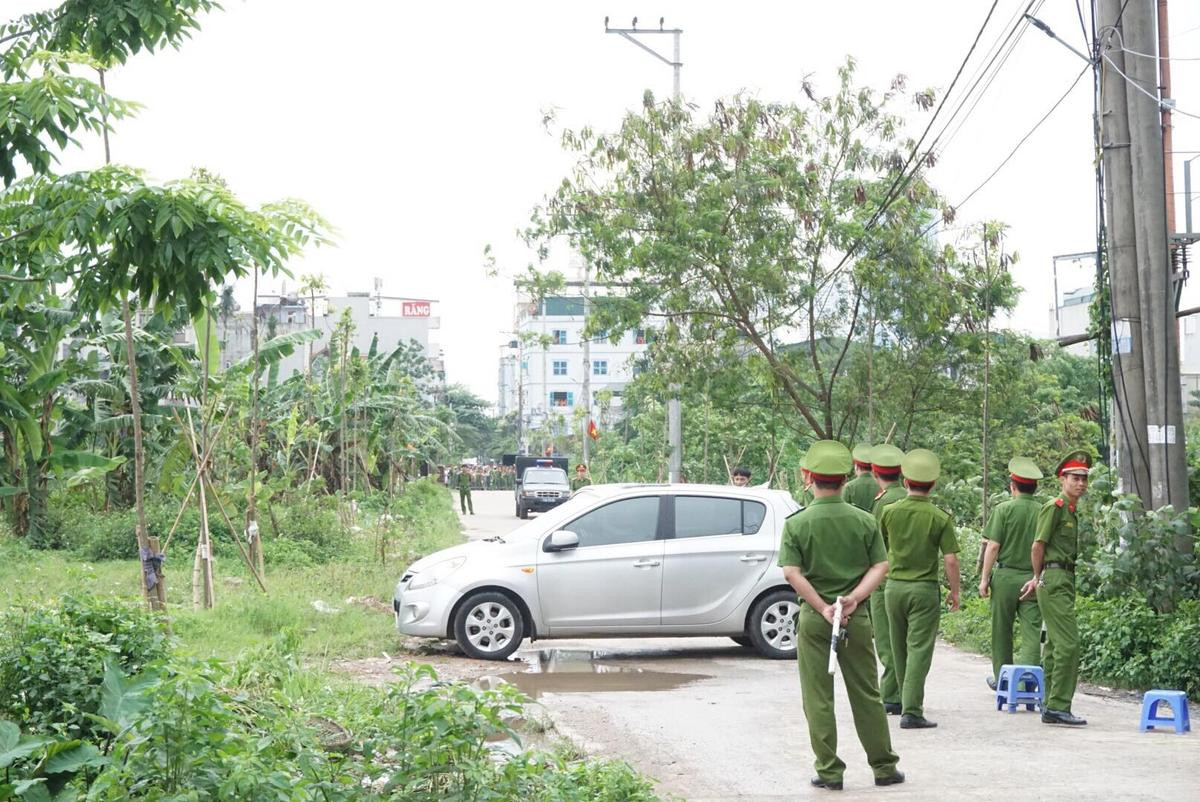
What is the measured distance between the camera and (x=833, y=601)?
7.80m

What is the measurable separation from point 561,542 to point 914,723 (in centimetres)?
451

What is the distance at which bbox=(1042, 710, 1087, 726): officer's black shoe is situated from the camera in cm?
959

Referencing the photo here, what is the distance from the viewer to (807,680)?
7750 mm

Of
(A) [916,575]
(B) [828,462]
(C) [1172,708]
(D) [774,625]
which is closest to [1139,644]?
(C) [1172,708]

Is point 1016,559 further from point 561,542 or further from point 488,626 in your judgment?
point 488,626

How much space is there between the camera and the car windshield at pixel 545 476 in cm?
4428

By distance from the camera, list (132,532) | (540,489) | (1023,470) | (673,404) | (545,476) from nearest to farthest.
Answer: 1. (1023,470)
2. (132,532)
3. (673,404)
4. (540,489)
5. (545,476)

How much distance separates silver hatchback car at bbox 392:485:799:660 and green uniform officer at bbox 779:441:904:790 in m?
5.46

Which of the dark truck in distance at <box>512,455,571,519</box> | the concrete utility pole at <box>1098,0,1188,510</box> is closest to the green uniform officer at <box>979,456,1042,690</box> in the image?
the concrete utility pole at <box>1098,0,1188,510</box>

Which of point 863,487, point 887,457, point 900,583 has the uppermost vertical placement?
point 887,457

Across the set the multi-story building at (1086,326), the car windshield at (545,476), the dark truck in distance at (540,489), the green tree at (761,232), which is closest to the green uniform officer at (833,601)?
the multi-story building at (1086,326)

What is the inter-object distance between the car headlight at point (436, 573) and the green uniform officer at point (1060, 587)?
18.2ft

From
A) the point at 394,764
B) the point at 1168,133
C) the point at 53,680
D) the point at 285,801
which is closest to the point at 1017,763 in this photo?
the point at 394,764

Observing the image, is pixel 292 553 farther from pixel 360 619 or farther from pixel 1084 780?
pixel 1084 780
